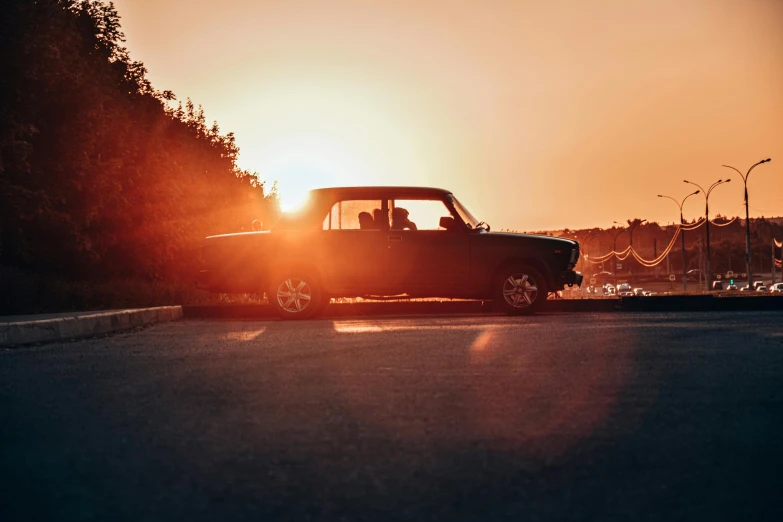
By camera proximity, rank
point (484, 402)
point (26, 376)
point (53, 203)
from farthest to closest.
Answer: point (53, 203)
point (26, 376)
point (484, 402)

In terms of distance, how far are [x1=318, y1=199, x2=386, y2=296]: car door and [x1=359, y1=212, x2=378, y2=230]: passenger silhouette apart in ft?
0.04

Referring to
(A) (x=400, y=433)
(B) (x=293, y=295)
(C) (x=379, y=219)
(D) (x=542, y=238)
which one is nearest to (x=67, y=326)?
(B) (x=293, y=295)

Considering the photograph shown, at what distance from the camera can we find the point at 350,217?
16.4 m

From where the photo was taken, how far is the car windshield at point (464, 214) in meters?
16.5

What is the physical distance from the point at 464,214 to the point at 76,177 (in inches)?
665

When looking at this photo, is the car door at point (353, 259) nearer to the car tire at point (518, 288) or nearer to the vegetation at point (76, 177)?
the car tire at point (518, 288)

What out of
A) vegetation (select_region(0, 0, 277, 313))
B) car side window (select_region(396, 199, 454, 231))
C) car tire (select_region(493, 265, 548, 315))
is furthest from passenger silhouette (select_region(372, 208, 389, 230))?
vegetation (select_region(0, 0, 277, 313))

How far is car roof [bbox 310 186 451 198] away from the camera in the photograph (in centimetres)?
1644

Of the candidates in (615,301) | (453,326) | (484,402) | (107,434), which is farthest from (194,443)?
(615,301)

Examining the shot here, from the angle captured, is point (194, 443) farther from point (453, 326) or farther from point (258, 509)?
point (453, 326)

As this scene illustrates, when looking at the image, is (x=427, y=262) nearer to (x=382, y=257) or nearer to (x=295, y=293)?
(x=382, y=257)

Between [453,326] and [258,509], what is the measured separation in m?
9.50

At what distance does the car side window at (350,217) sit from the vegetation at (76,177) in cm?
773

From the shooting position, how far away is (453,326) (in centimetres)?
1350
